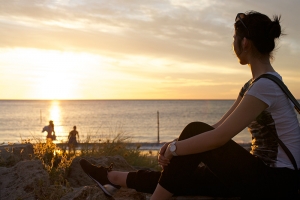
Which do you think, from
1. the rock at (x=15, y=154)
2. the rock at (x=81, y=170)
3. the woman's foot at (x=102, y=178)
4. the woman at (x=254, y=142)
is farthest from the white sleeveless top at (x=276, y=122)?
the rock at (x=15, y=154)

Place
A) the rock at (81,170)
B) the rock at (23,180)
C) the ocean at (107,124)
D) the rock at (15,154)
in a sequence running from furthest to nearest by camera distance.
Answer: the ocean at (107,124)
the rock at (15,154)
the rock at (81,170)
the rock at (23,180)

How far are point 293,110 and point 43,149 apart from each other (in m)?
3.67

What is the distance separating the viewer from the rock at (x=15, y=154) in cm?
482

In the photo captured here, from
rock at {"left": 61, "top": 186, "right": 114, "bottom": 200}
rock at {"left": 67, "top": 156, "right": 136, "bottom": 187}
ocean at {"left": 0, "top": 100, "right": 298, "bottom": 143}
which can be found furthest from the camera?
ocean at {"left": 0, "top": 100, "right": 298, "bottom": 143}

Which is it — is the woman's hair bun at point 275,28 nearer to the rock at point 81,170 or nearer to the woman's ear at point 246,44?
the woman's ear at point 246,44

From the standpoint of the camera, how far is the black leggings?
2.54m

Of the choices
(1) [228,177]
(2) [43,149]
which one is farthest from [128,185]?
(2) [43,149]

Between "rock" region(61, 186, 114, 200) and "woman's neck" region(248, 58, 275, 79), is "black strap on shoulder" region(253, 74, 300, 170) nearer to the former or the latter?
"woman's neck" region(248, 58, 275, 79)

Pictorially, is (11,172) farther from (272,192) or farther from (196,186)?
(272,192)

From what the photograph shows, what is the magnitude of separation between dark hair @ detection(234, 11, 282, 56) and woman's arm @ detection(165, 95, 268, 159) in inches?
16.3

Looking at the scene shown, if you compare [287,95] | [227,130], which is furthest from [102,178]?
[287,95]

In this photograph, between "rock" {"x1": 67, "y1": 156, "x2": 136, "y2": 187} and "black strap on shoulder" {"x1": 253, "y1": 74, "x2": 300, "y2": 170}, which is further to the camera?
"rock" {"x1": 67, "y1": 156, "x2": 136, "y2": 187}

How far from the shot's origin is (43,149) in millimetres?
5316

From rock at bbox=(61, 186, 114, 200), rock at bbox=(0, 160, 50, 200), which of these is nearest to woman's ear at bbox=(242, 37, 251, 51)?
rock at bbox=(61, 186, 114, 200)
